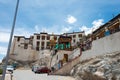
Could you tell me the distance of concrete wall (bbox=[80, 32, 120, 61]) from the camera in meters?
20.2

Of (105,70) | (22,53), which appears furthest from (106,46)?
(22,53)

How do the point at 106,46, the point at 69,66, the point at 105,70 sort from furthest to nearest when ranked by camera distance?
the point at 69,66 < the point at 106,46 < the point at 105,70

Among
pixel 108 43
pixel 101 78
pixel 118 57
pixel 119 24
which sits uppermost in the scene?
pixel 119 24

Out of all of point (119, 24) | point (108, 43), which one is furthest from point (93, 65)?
point (119, 24)

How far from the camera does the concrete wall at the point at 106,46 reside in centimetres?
2025

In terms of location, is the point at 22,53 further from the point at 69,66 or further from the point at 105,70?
the point at 105,70

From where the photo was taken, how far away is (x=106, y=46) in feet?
73.0

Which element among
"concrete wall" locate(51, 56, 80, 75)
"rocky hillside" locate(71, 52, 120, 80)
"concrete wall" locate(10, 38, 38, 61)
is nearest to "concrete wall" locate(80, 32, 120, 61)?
"rocky hillside" locate(71, 52, 120, 80)

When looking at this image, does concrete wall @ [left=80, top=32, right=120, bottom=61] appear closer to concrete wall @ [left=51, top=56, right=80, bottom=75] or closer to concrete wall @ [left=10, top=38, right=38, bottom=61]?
concrete wall @ [left=51, top=56, right=80, bottom=75]

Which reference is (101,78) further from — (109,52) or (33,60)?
(33,60)

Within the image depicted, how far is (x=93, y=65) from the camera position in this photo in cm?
2000

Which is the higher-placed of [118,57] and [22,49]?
[22,49]

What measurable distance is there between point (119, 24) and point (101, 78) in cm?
968

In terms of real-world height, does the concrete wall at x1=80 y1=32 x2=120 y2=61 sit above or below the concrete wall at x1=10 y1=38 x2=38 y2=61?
below
